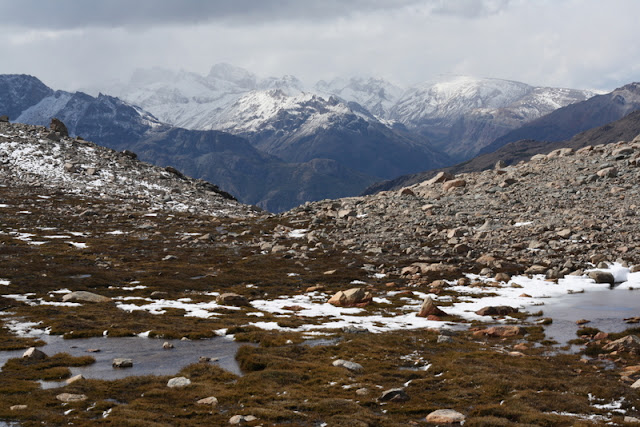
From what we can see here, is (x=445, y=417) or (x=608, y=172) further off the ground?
(x=608, y=172)

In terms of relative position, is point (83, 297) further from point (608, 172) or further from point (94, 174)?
point (94, 174)

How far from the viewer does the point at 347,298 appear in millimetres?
47406

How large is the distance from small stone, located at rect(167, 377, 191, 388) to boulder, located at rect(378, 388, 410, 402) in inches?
340

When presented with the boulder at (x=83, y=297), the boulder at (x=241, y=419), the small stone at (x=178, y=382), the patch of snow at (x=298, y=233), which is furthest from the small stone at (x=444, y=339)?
the patch of snow at (x=298, y=233)

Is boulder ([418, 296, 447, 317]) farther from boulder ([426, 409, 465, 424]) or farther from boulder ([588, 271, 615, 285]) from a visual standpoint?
boulder ([426, 409, 465, 424])

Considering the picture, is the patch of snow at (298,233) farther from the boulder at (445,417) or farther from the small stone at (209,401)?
the boulder at (445,417)

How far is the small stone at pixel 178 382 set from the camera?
79.2 feet

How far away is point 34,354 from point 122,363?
15.4 feet

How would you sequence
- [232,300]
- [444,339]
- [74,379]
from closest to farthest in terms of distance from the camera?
[74,379] → [444,339] → [232,300]

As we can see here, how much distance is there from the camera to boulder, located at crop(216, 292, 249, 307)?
155 ft

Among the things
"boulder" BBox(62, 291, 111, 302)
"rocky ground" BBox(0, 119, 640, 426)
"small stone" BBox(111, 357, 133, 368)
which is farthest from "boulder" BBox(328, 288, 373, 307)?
"small stone" BBox(111, 357, 133, 368)

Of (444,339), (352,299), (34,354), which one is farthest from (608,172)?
(34,354)

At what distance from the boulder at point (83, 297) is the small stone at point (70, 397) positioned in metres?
24.9

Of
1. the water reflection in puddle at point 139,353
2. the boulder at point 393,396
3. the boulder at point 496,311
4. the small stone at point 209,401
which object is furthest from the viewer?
the boulder at point 496,311
